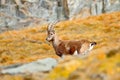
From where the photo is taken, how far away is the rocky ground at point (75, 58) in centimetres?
936

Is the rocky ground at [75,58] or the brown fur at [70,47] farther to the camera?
the brown fur at [70,47]

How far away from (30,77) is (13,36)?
3326cm

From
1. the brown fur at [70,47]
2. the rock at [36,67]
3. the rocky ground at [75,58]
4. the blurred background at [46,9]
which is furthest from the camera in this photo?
the blurred background at [46,9]

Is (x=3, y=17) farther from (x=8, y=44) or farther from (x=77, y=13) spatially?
(x=8, y=44)

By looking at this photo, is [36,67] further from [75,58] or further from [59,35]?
[59,35]

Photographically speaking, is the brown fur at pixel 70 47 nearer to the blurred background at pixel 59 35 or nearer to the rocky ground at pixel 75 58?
the blurred background at pixel 59 35

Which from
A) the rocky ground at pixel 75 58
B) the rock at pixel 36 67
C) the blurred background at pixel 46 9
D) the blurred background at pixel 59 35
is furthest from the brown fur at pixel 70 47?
the blurred background at pixel 46 9

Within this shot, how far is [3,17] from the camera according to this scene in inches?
3179

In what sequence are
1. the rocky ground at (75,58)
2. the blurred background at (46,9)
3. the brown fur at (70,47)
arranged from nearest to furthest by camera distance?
the rocky ground at (75,58) < the brown fur at (70,47) < the blurred background at (46,9)

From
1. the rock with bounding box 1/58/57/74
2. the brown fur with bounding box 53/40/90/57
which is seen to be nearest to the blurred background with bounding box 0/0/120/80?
the rock with bounding box 1/58/57/74

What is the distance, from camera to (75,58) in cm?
1151

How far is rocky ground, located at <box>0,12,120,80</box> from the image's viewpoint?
30.7 feet

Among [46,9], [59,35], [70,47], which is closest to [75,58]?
[70,47]

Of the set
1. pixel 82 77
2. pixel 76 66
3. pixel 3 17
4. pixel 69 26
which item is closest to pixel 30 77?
pixel 76 66
